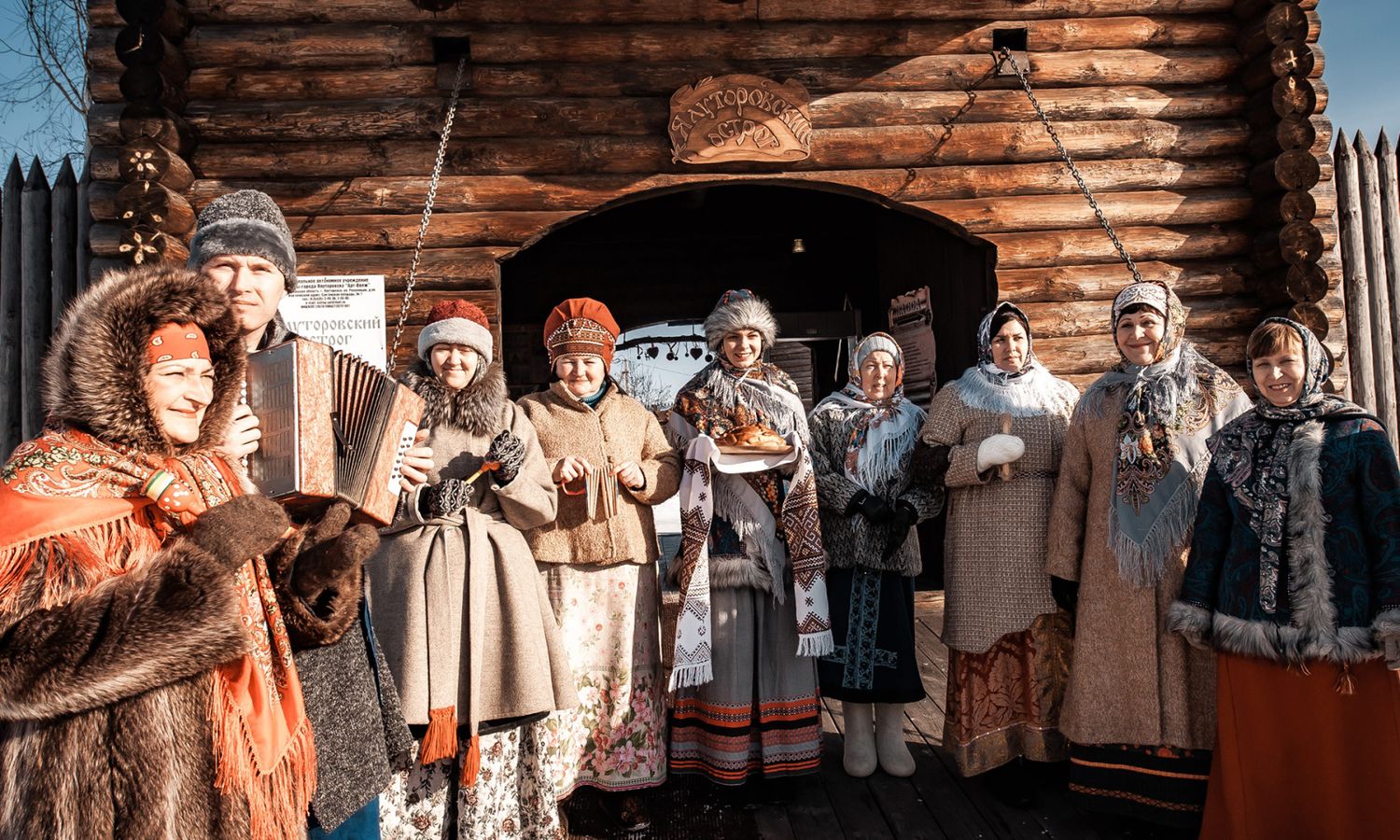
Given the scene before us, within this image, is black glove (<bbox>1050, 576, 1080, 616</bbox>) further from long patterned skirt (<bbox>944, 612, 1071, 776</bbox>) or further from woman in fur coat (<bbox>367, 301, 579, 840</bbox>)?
woman in fur coat (<bbox>367, 301, 579, 840</bbox>)

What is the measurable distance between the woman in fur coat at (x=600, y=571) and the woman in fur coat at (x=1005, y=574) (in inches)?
48.3

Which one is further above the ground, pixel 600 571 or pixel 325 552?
pixel 325 552

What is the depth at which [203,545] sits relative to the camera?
1634 millimetres

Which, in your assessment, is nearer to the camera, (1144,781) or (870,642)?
(1144,781)

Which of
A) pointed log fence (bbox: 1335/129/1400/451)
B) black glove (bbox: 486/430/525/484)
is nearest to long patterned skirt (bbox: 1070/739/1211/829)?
black glove (bbox: 486/430/525/484)

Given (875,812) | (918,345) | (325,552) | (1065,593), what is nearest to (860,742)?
(875,812)


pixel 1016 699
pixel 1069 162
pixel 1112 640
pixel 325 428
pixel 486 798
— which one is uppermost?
pixel 1069 162

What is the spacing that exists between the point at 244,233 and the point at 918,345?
227 inches

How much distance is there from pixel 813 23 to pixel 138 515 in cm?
496

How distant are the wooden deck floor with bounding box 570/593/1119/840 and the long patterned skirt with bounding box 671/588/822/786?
0.14m

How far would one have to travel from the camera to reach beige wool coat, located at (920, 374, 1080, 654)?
11.5 ft

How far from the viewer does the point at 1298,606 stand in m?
2.74

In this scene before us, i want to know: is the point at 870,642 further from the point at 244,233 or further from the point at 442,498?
the point at 244,233

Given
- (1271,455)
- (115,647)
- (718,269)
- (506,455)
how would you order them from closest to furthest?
(115,647)
(1271,455)
(506,455)
(718,269)
